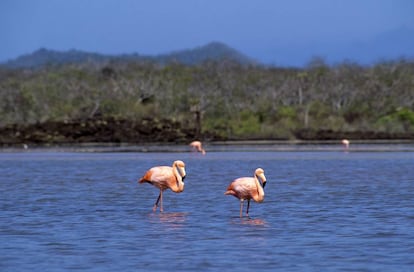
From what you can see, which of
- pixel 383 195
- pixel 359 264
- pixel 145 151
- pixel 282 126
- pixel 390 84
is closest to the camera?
pixel 359 264

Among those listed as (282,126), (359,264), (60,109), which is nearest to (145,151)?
(282,126)

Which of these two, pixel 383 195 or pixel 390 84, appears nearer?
pixel 383 195

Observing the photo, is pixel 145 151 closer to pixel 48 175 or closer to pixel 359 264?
pixel 48 175

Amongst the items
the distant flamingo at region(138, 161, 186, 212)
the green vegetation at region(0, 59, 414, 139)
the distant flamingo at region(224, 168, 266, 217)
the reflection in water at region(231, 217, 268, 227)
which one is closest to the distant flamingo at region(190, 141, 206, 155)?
the green vegetation at region(0, 59, 414, 139)

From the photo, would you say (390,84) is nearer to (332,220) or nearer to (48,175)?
(48,175)

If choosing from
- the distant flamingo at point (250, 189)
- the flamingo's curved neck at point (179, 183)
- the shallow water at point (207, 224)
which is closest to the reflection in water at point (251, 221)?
the shallow water at point (207, 224)

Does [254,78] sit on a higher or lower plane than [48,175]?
higher

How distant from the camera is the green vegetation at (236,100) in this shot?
63.3 metres

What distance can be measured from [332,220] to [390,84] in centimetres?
6462

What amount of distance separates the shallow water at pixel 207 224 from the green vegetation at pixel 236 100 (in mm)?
34081

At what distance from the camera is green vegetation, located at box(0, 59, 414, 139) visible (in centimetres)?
6334

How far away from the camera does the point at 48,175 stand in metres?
28.1

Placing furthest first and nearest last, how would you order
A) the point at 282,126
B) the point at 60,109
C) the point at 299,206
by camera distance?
the point at 60,109 < the point at 282,126 < the point at 299,206

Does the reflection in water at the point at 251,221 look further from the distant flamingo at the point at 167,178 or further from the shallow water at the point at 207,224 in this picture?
the distant flamingo at the point at 167,178
